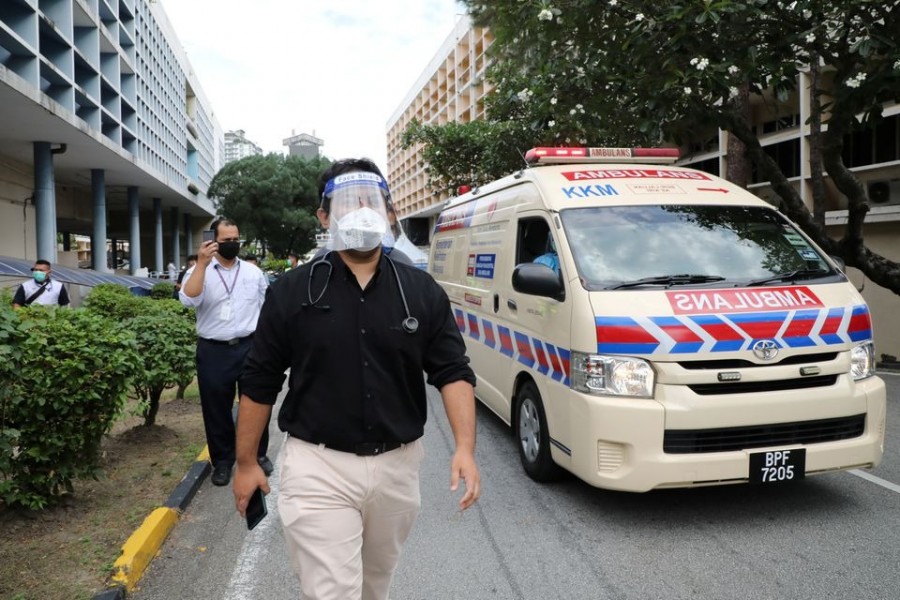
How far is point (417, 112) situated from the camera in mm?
68062

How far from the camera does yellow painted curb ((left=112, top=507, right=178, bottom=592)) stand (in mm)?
3553

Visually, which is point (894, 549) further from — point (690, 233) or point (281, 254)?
point (281, 254)

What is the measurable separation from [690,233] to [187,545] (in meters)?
3.83

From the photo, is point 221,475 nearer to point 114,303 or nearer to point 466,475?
point 466,475

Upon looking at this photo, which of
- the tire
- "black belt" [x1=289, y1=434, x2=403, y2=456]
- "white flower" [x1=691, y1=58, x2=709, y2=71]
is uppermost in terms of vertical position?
"white flower" [x1=691, y1=58, x2=709, y2=71]

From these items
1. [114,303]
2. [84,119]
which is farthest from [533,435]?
[84,119]

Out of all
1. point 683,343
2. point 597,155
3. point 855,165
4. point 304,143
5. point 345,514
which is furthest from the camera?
point 304,143

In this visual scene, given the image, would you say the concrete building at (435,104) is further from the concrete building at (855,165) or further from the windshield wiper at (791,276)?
the windshield wiper at (791,276)

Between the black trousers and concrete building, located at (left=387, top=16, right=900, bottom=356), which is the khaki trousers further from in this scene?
concrete building, located at (left=387, top=16, right=900, bottom=356)

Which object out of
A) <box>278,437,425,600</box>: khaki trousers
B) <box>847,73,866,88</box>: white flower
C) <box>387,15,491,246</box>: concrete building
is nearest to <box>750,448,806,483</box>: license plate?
<box>278,437,425,600</box>: khaki trousers

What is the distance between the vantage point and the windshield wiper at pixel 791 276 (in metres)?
4.41

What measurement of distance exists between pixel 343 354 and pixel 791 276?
339 centimetres

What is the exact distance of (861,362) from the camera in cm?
428

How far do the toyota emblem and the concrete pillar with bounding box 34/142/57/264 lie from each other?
21.5 meters
